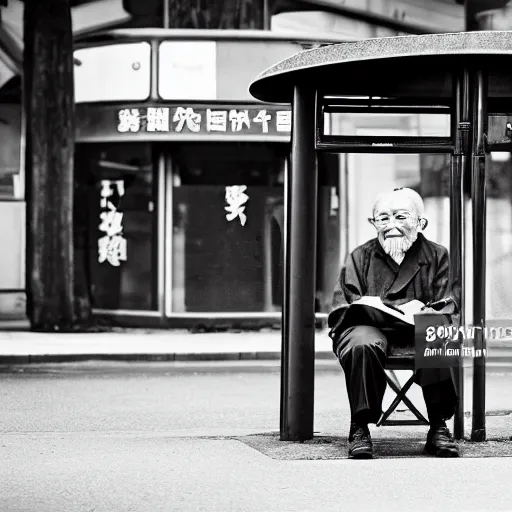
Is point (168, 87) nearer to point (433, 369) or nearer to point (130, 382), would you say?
point (130, 382)

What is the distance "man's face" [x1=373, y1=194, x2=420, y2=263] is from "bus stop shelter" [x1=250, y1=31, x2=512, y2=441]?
0.30m

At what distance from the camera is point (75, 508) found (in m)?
5.79

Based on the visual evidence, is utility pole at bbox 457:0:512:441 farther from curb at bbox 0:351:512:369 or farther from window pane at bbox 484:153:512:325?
curb at bbox 0:351:512:369

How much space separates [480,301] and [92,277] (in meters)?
12.1

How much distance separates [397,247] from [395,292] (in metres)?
0.25

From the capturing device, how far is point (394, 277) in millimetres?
7543

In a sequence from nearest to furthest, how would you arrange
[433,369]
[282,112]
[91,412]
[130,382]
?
[433,369] < [91,412] < [130,382] < [282,112]

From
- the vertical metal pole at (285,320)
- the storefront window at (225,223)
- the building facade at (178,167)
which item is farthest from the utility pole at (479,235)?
the storefront window at (225,223)

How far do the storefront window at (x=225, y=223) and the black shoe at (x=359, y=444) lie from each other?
11.3m

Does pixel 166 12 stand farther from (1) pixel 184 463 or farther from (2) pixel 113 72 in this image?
(1) pixel 184 463

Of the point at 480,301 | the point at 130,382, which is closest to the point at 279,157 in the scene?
the point at 130,382

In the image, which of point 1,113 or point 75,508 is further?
point 1,113

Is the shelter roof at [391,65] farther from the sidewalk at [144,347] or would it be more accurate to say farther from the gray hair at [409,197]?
the sidewalk at [144,347]

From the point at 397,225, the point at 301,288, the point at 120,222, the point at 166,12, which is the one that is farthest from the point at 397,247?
the point at 120,222
